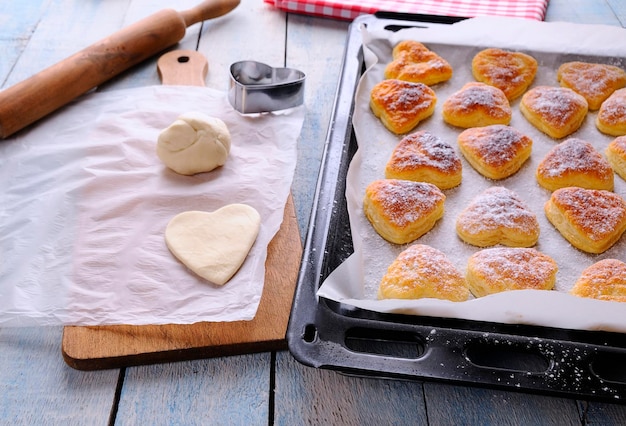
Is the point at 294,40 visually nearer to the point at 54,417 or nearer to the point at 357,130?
the point at 357,130

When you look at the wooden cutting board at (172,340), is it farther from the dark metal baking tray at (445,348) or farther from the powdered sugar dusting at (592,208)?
the powdered sugar dusting at (592,208)

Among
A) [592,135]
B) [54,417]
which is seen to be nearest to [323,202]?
[54,417]

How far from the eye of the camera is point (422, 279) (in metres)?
1.21

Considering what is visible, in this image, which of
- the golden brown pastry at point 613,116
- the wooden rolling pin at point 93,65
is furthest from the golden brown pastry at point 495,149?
the wooden rolling pin at point 93,65

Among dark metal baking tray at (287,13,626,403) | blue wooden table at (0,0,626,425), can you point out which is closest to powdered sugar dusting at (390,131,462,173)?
dark metal baking tray at (287,13,626,403)

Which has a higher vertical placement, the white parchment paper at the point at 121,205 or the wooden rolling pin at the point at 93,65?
the wooden rolling pin at the point at 93,65

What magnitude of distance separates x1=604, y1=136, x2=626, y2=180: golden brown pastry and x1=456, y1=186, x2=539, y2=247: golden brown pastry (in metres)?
0.32

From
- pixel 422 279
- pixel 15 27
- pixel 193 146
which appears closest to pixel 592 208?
pixel 422 279

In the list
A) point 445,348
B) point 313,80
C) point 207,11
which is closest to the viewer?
point 445,348

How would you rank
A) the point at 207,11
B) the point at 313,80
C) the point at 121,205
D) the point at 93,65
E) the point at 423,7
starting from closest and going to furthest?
the point at 121,205, the point at 93,65, the point at 313,80, the point at 207,11, the point at 423,7

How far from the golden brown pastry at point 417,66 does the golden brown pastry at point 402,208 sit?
1.58ft

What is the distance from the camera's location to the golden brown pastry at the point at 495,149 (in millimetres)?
1532

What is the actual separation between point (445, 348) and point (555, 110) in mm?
876

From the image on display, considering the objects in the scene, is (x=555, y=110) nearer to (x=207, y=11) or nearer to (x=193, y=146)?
(x=193, y=146)
